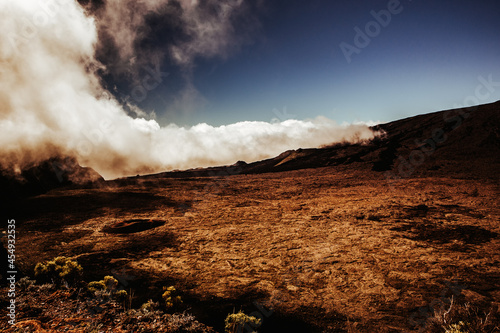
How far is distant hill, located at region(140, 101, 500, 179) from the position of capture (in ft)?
68.8

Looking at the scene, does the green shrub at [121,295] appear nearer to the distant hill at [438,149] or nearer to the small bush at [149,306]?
the small bush at [149,306]

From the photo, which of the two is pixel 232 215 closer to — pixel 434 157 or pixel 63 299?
Result: pixel 63 299

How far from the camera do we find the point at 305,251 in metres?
8.77

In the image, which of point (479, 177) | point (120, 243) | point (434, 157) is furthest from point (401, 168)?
point (120, 243)

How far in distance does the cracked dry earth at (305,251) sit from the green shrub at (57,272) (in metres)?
0.64

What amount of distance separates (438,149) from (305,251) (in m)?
27.4

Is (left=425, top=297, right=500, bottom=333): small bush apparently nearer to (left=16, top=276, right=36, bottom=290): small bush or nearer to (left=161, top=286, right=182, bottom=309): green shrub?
(left=161, top=286, right=182, bottom=309): green shrub

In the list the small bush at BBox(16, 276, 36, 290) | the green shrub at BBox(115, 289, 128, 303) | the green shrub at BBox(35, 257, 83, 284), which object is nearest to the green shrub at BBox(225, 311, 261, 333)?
the green shrub at BBox(115, 289, 128, 303)

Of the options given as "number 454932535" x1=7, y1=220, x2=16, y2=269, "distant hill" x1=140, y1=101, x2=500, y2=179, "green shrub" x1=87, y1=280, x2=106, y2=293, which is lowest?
"green shrub" x1=87, y1=280, x2=106, y2=293

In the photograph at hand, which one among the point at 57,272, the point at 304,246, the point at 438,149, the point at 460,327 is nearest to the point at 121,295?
the point at 57,272

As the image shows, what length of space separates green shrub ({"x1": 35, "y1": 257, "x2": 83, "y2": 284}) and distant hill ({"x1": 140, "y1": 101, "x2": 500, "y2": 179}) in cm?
2658

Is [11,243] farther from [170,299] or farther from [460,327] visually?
[460,327]

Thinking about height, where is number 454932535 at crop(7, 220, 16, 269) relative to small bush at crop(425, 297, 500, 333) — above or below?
above

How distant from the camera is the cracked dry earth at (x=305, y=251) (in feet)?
18.7
